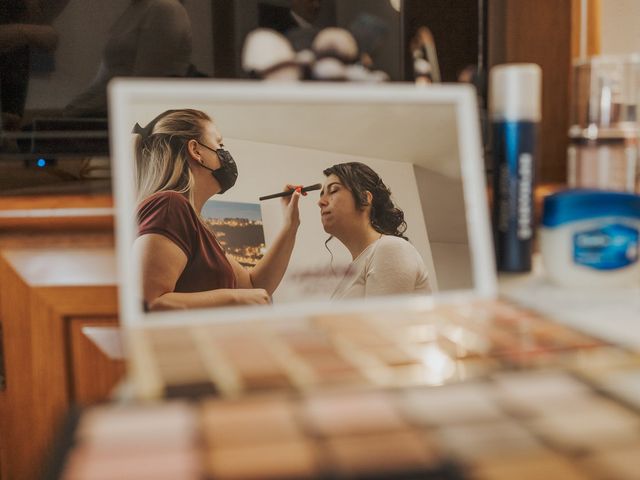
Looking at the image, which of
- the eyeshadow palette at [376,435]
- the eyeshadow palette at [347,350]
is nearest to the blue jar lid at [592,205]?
the eyeshadow palette at [347,350]

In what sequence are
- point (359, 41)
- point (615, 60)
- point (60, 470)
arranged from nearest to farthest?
point (60, 470) → point (615, 60) → point (359, 41)

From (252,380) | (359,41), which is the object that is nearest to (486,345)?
(252,380)

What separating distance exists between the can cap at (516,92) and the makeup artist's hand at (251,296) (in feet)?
0.79

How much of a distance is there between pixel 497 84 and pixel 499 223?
12cm

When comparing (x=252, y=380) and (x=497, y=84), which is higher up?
(x=497, y=84)

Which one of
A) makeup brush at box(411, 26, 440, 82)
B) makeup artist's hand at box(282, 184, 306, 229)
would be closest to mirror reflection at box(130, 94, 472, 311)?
makeup artist's hand at box(282, 184, 306, 229)

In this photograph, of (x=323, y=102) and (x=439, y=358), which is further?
(x=323, y=102)

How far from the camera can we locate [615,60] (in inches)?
24.1

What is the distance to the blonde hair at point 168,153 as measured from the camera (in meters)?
0.50

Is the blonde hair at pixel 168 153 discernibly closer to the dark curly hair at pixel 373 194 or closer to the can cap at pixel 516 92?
the dark curly hair at pixel 373 194

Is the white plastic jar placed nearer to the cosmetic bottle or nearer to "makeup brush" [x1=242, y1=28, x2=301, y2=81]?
the cosmetic bottle

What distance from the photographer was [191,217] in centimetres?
51

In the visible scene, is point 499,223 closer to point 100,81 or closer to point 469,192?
point 469,192

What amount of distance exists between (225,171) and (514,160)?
0.24m
